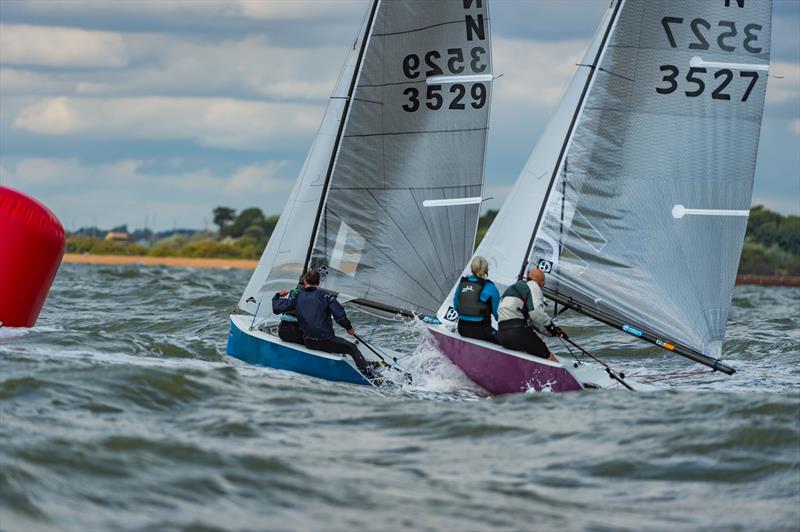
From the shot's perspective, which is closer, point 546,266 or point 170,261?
point 546,266

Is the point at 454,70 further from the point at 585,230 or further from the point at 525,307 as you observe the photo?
the point at 525,307

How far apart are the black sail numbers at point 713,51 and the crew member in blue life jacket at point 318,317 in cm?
370

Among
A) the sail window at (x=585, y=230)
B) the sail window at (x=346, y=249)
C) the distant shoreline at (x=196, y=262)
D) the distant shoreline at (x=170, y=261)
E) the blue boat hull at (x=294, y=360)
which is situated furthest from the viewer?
the distant shoreline at (x=170, y=261)

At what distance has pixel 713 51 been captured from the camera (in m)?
12.3

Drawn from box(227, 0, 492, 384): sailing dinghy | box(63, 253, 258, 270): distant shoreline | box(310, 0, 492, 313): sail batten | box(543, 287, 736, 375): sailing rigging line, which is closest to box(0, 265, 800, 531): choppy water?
box(543, 287, 736, 375): sailing rigging line

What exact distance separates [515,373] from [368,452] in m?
2.94

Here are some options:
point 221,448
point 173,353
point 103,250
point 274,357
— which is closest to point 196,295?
point 173,353

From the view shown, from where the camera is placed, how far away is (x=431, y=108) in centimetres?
1331

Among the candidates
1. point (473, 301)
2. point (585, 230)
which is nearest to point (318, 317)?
point (473, 301)

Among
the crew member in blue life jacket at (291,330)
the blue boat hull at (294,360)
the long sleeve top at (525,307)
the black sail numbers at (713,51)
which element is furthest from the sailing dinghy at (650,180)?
the crew member in blue life jacket at (291,330)

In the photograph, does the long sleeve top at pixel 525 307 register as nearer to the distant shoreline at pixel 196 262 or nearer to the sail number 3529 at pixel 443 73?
the sail number 3529 at pixel 443 73

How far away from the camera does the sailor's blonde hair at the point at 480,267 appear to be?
1157 centimetres

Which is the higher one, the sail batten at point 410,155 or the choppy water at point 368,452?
the sail batten at point 410,155

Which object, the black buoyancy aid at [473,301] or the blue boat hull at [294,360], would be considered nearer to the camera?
the black buoyancy aid at [473,301]
